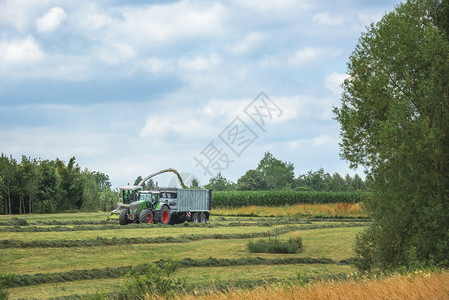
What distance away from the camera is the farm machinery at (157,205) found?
3231 cm

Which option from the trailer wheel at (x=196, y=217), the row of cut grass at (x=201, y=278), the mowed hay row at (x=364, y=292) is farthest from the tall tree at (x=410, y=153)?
the trailer wheel at (x=196, y=217)

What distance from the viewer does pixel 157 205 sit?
32.9 meters

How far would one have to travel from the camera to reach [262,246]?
21656 mm

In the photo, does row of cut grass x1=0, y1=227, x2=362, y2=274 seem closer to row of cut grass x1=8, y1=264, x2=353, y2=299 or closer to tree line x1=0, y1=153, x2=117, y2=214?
row of cut grass x1=8, y1=264, x2=353, y2=299

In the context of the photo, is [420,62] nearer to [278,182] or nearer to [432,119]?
[432,119]

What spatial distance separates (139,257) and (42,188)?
3514 cm

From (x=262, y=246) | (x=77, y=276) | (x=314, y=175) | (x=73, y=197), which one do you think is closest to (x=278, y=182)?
(x=314, y=175)

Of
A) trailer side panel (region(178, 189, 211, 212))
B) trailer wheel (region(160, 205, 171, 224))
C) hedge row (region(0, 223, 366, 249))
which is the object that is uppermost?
trailer side panel (region(178, 189, 211, 212))

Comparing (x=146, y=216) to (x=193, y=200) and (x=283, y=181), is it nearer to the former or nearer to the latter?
(x=193, y=200)

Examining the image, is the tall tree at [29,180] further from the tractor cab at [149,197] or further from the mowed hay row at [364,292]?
the mowed hay row at [364,292]

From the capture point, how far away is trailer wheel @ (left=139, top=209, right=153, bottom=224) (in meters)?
31.7

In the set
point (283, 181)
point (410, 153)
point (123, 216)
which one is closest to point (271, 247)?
point (410, 153)

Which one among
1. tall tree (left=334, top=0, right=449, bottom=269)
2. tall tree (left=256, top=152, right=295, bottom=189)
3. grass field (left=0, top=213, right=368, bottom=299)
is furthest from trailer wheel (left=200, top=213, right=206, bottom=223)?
tall tree (left=256, top=152, right=295, bottom=189)

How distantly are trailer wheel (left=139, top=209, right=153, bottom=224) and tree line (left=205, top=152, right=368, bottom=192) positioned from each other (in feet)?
188
